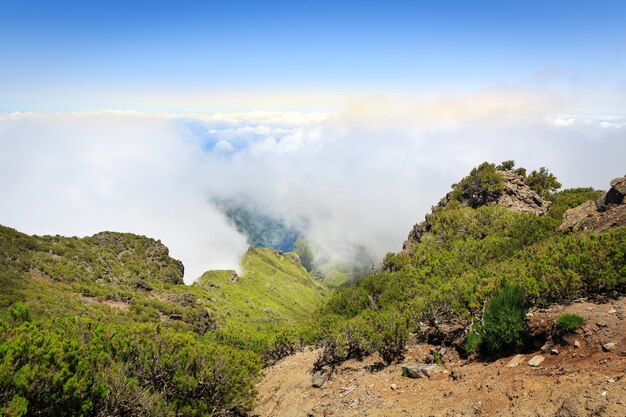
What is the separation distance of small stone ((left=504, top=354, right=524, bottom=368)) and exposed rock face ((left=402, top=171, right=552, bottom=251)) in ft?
149

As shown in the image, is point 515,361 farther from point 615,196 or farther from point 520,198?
point 520,198

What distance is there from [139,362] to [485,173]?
6355 centimetres

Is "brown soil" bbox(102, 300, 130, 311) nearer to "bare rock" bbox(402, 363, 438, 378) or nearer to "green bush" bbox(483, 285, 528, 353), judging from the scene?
"bare rock" bbox(402, 363, 438, 378)

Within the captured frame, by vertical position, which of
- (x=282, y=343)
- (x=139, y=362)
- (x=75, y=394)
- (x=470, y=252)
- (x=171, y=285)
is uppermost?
(x=75, y=394)

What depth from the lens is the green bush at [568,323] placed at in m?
13.1

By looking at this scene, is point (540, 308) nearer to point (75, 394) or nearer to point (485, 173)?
point (75, 394)

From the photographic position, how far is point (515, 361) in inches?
538

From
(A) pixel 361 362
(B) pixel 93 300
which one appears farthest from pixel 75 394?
(B) pixel 93 300

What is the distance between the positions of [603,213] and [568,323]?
804 inches

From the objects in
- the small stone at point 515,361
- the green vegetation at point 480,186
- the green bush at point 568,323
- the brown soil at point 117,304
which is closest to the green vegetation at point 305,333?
the green bush at point 568,323

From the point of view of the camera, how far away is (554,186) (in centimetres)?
6366

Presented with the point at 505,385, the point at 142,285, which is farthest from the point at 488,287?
the point at 142,285

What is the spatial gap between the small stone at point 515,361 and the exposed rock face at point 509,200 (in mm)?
45505

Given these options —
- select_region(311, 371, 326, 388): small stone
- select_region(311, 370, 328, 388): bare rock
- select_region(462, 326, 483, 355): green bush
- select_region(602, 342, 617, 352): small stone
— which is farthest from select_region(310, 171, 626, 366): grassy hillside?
select_region(602, 342, 617, 352): small stone
